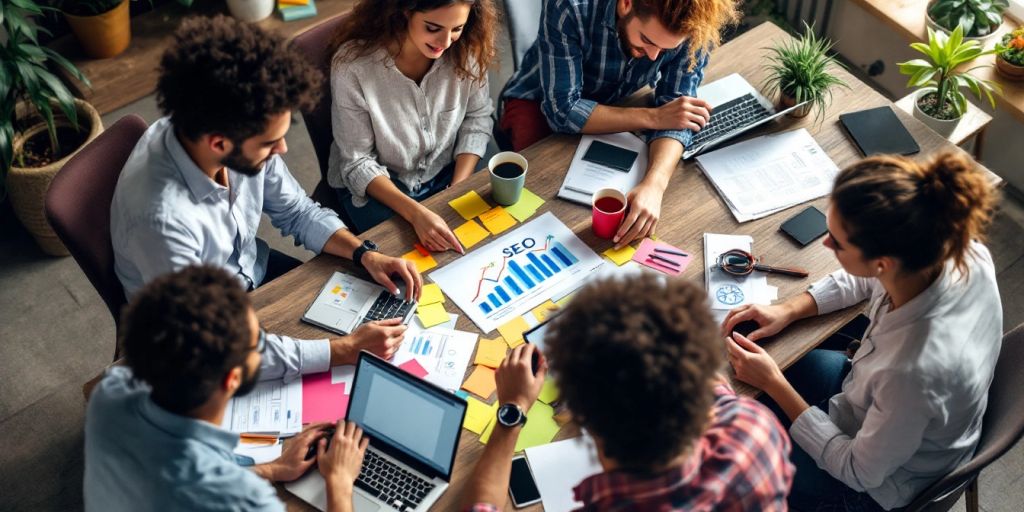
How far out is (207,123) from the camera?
5.67 ft

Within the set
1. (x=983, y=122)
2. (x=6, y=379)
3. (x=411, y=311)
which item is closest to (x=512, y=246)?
(x=411, y=311)

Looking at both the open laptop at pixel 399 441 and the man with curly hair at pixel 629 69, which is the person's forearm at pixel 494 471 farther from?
the man with curly hair at pixel 629 69

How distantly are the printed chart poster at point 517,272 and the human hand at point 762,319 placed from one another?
13.3 inches

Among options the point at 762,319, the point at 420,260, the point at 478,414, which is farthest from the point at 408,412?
the point at 762,319

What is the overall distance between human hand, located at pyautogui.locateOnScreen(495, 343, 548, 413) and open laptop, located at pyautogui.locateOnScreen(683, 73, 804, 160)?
84 centimetres

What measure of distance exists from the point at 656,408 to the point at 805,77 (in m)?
1.37

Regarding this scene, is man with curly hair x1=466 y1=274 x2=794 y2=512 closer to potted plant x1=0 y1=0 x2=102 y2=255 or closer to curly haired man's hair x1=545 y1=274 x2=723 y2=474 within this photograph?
curly haired man's hair x1=545 y1=274 x2=723 y2=474

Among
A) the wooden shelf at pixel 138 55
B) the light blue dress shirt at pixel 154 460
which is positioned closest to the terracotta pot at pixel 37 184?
the wooden shelf at pixel 138 55

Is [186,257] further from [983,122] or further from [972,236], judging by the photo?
[983,122]

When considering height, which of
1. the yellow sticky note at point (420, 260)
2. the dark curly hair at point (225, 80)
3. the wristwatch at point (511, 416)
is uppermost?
the dark curly hair at point (225, 80)

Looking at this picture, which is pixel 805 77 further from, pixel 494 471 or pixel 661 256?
pixel 494 471

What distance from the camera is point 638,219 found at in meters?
2.06

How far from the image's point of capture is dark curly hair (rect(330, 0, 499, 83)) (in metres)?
2.14

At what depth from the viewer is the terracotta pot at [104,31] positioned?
11.4ft
